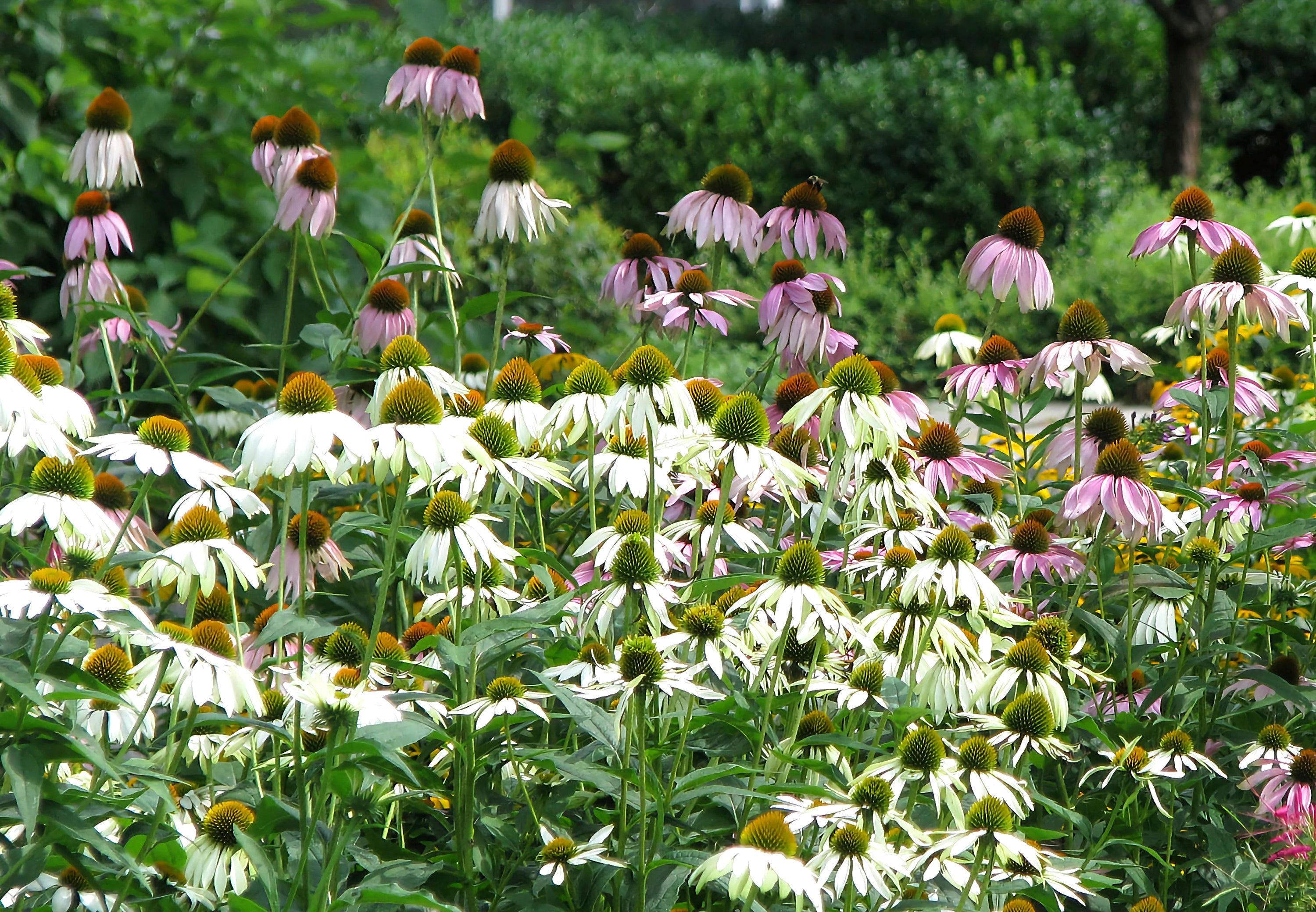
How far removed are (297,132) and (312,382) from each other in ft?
4.00

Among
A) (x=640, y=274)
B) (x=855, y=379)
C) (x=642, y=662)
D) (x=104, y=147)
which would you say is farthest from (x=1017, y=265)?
(x=104, y=147)

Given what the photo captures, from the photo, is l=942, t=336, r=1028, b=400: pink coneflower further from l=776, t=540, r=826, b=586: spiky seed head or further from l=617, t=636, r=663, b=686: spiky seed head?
l=617, t=636, r=663, b=686: spiky seed head

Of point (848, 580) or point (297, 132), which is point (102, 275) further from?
point (848, 580)

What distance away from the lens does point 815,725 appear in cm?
162

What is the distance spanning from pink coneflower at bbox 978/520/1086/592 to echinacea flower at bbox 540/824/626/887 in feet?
2.51

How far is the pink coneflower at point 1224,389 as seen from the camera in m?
2.26

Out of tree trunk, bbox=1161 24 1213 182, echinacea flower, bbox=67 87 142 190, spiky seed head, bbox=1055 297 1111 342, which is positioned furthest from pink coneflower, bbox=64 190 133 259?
tree trunk, bbox=1161 24 1213 182

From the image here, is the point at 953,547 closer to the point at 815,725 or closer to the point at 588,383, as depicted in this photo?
the point at 815,725

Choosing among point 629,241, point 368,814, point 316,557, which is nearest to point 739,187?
point 629,241

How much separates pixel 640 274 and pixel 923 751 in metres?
1.44

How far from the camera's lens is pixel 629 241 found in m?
2.67

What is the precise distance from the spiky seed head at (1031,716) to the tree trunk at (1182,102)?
8074 millimetres

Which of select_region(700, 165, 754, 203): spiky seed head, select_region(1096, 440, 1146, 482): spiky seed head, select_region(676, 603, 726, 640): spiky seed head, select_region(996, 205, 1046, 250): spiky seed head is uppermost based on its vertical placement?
select_region(700, 165, 754, 203): spiky seed head

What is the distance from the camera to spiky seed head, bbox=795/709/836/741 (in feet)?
5.31
